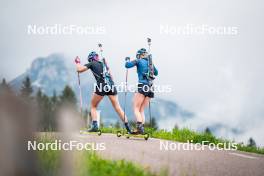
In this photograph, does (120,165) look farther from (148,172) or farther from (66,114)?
(66,114)

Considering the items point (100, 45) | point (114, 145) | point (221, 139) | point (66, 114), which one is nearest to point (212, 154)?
point (114, 145)

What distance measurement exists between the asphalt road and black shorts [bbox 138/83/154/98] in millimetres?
1630

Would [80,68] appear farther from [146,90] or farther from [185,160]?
[185,160]

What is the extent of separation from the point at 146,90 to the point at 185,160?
343cm

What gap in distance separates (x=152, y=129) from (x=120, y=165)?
6.75 meters

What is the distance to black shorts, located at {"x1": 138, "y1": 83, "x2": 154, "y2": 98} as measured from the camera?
35.8 ft

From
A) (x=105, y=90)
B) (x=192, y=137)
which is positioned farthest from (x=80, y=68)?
(x=192, y=137)

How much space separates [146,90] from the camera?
11.0 meters

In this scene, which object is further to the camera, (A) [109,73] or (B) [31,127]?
(A) [109,73]

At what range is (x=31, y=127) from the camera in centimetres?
203

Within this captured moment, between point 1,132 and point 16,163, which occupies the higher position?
point 1,132

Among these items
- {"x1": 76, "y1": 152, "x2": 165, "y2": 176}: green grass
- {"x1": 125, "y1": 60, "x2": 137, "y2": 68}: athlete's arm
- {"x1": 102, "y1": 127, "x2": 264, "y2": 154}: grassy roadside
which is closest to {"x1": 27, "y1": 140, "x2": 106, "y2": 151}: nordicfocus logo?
{"x1": 76, "y1": 152, "x2": 165, "y2": 176}: green grass

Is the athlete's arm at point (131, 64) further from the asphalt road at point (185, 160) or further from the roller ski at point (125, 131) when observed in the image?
the asphalt road at point (185, 160)

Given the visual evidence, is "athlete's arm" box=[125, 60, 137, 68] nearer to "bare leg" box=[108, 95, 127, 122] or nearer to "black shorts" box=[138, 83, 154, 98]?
"black shorts" box=[138, 83, 154, 98]
